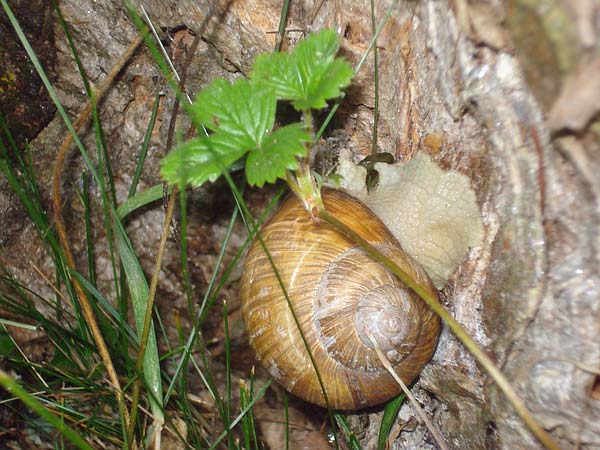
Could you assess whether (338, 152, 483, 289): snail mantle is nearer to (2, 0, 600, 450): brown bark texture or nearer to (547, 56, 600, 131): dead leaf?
(2, 0, 600, 450): brown bark texture

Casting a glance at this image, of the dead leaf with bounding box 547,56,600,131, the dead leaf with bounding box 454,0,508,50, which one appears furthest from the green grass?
the dead leaf with bounding box 547,56,600,131

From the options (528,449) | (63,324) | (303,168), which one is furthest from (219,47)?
(528,449)

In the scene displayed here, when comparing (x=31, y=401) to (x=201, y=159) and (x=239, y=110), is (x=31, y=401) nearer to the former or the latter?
(x=201, y=159)

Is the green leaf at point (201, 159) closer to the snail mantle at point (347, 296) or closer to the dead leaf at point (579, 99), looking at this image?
the snail mantle at point (347, 296)

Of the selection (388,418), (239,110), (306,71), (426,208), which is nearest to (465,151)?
(426,208)

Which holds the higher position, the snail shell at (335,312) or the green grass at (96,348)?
the snail shell at (335,312)

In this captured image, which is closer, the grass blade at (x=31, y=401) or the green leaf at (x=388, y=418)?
the grass blade at (x=31, y=401)

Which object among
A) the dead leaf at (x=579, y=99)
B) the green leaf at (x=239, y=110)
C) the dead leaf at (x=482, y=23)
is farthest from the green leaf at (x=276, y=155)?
the dead leaf at (x=579, y=99)

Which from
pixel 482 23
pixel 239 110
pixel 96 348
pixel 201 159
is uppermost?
pixel 482 23
